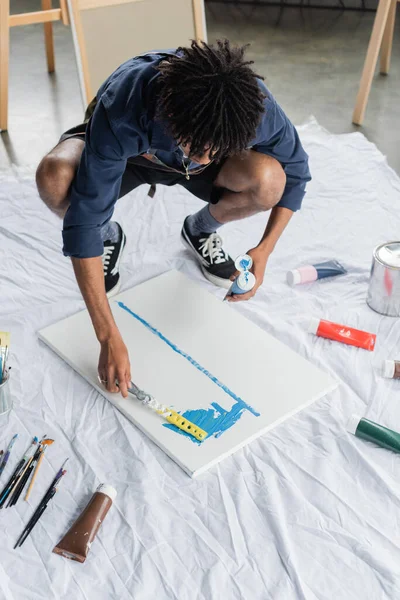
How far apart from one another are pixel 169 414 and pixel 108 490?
0.78 ft

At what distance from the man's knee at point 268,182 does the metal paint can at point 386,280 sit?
0.33 m

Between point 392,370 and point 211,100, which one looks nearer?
point 211,100

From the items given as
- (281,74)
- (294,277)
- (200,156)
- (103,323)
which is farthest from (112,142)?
(281,74)

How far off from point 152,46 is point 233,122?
1552 millimetres

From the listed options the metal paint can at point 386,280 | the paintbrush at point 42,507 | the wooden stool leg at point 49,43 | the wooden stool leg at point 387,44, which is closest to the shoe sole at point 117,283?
the paintbrush at point 42,507

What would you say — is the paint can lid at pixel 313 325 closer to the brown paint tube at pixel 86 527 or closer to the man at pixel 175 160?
the man at pixel 175 160

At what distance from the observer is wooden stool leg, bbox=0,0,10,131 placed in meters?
2.57

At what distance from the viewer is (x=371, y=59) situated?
9.76 ft

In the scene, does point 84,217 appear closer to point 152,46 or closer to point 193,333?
point 193,333

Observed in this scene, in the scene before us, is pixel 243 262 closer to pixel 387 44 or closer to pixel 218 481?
pixel 218 481

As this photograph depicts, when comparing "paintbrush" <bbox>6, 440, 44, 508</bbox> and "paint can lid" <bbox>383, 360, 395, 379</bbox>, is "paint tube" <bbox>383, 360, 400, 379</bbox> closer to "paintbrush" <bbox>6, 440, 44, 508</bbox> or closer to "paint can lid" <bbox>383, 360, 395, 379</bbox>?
"paint can lid" <bbox>383, 360, 395, 379</bbox>

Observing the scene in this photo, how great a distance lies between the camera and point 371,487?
1.58 metres

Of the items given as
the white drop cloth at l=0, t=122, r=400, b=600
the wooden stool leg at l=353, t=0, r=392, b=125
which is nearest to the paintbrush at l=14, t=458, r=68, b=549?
the white drop cloth at l=0, t=122, r=400, b=600

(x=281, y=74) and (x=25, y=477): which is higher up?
(x=281, y=74)
